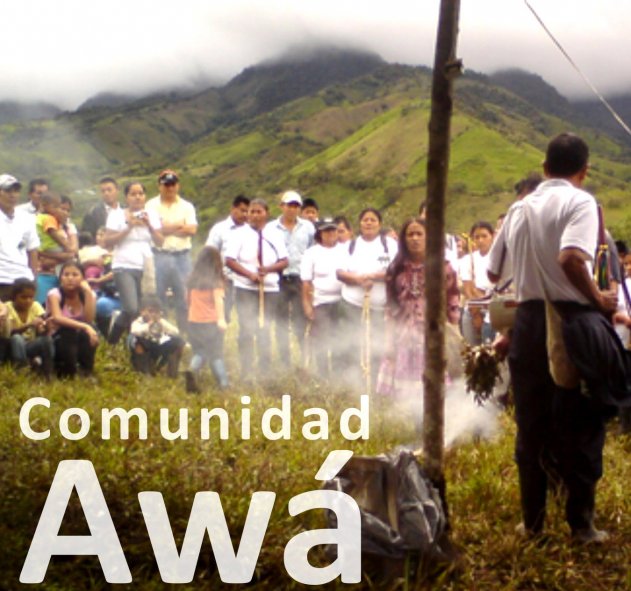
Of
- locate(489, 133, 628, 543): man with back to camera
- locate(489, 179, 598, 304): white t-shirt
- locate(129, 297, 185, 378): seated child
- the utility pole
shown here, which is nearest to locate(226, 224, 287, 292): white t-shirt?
locate(129, 297, 185, 378): seated child

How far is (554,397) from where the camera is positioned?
442 cm

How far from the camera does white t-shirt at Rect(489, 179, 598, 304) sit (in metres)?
4.13

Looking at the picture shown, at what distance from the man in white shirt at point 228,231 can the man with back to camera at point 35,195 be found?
1.85 metres

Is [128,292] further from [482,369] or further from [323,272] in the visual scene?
[482,369]

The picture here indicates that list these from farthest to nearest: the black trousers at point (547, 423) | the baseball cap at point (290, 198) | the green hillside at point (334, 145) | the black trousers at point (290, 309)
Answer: the green hillside at point (334, 145), the baseball cap at point (290, 198), the black trousers at point (290, 309), the black trousers at point (547, 423)

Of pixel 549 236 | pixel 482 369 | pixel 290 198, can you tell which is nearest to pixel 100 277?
pixel 290 198

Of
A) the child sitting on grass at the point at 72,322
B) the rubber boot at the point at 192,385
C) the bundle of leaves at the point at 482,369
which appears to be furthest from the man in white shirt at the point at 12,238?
the bundle of leaves at the point at 482,369

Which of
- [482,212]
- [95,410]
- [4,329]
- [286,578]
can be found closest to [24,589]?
[286,578]

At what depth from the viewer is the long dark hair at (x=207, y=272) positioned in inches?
347

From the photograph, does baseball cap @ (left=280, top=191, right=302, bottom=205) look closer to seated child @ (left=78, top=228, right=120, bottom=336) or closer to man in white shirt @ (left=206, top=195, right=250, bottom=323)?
man in white shirt @ (left=206, top=195, right=250, bottom=323)

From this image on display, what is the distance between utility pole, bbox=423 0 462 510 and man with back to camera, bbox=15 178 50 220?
6.46m

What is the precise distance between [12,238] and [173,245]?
174 centimetres

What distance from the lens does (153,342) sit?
8961 millimetres

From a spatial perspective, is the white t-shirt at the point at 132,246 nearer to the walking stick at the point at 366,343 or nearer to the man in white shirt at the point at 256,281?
the man in white shirt at the point at 256,281
